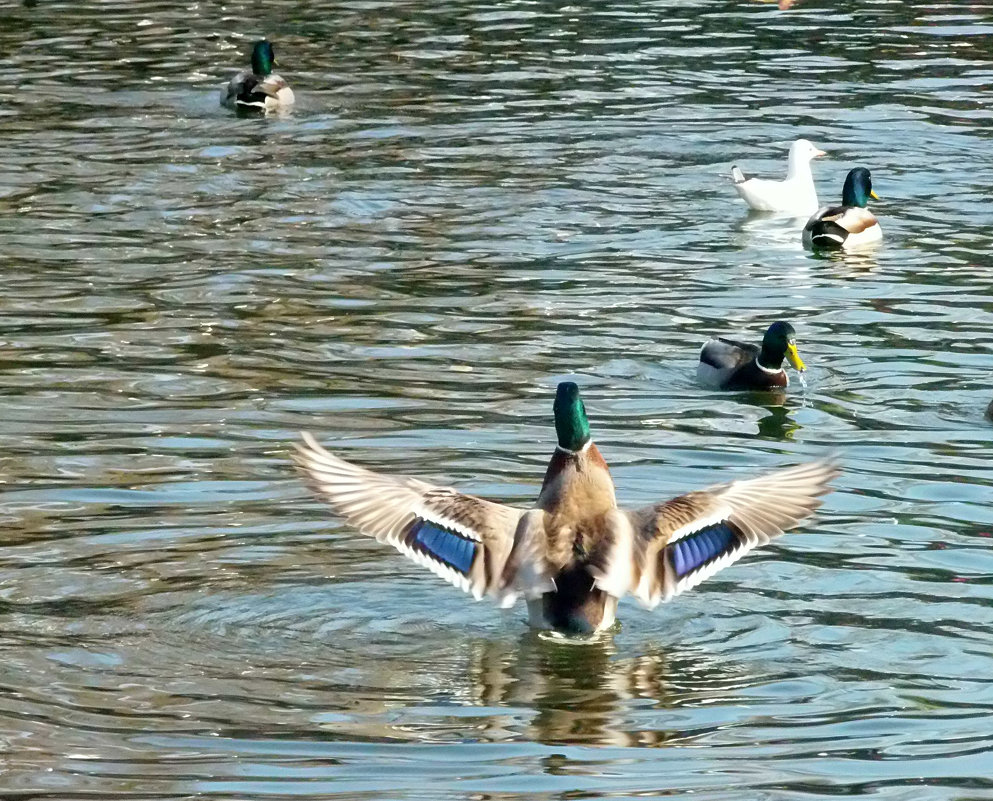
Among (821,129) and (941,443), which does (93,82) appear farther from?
(941,443)

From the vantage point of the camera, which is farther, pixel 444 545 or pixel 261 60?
pixel 261 60

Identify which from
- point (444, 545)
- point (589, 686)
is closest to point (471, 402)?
point (444, 545)

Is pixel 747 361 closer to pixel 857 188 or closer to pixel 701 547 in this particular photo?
pixel 701 547

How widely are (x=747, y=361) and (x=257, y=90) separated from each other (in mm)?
10757

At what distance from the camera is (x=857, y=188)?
57.3 ft

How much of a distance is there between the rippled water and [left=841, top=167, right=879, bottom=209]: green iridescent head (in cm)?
50

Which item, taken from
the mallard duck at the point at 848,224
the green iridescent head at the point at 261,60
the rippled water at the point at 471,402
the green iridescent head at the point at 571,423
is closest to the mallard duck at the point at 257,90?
the green iridescent head at the point at 261,60

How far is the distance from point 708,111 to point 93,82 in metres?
6.96

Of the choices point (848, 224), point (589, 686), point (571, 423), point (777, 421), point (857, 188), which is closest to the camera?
point (589, 686)

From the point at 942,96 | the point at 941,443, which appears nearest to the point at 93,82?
the point at 942,96

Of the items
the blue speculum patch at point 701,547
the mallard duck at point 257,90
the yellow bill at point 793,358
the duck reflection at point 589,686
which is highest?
the blue speculum patch at point 701,547

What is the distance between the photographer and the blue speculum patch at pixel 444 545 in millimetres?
8531

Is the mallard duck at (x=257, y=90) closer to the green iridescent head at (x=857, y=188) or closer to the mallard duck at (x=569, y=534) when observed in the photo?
the green iridescent head at (x=857, y=188)

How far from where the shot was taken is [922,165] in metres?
19.7
